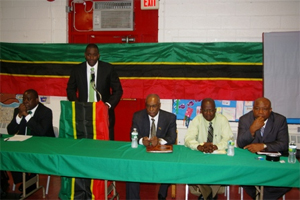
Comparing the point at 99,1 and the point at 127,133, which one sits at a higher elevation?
the point at 99,1

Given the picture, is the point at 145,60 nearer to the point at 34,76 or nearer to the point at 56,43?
the point at 56,43

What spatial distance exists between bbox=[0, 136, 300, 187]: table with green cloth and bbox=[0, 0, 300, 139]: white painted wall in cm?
211

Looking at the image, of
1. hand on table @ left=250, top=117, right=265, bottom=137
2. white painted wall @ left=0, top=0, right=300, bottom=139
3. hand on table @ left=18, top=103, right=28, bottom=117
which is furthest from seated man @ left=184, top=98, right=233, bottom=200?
hand on table @ left=18, top=103, right=28, bottom=117

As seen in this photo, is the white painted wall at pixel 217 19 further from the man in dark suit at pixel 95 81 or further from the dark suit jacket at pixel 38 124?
the dark suit jacket at pixel 38 124

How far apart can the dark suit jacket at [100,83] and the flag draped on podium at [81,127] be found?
61 cm

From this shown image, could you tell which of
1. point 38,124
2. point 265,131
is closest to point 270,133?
point 265,131

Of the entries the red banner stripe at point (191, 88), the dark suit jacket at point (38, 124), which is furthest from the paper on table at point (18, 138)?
the red banner stripe at point (191, 88)

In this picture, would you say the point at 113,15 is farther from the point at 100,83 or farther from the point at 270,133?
the point at 270,133

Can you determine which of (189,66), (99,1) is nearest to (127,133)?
(189,66)

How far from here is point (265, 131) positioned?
314 cm

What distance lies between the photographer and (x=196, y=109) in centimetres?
471

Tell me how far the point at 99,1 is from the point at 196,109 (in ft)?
8.08

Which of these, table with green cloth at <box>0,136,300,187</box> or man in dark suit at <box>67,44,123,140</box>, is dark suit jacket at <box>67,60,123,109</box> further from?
table with green cloth at <box>0,136,300,187</box>

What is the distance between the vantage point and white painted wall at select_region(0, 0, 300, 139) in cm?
443
